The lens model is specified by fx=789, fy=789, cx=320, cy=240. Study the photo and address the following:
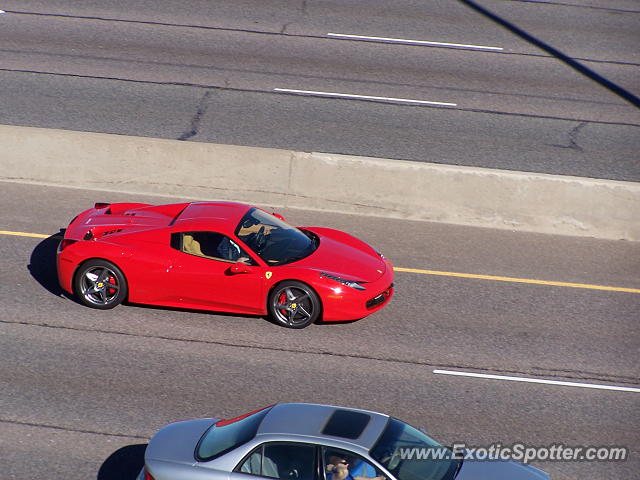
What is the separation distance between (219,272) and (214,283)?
5.9 inches

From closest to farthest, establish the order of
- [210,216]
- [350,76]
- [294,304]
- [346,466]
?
1. [346,466]
2. [294,304]
3. [210,216]
4. [350,76]

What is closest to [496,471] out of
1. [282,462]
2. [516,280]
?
[282,462]

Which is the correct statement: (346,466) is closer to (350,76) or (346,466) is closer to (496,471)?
(496,471)

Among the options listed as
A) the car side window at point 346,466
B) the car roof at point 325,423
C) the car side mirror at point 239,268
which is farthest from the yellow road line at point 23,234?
the car side window at point 346,466

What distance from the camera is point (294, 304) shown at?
387 inches

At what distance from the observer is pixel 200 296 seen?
9836 mm

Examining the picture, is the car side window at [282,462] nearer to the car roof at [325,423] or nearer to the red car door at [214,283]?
the car roof at [325,423]

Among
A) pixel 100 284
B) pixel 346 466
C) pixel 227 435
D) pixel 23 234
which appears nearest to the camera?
pixel 346 466

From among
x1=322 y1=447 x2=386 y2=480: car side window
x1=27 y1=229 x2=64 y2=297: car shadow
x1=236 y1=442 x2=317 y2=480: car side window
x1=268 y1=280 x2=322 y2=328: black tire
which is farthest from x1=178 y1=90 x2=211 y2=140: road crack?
x1=322 y1=447 x2=386 y2=480: car side window

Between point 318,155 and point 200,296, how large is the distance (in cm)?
415

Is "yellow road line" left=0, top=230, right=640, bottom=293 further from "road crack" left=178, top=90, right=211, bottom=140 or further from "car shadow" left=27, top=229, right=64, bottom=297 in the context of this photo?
"road crack" left=178, top=90, right=211, bottom=140

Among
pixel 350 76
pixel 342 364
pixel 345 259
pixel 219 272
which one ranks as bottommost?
pixel 342 364

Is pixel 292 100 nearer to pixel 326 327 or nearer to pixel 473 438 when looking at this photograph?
pixel 326 327

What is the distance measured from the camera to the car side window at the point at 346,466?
5.88 metres
